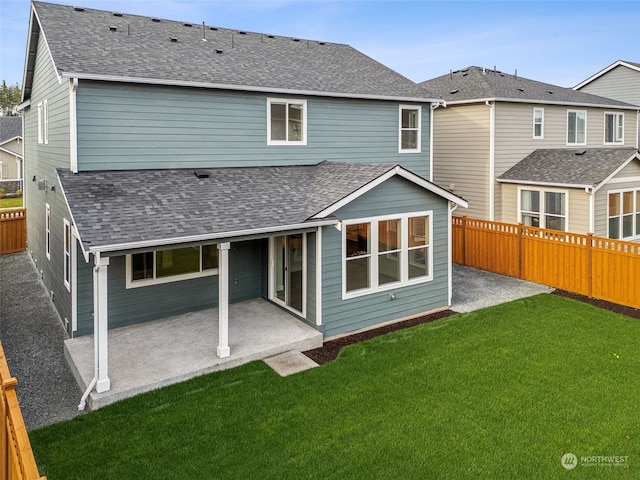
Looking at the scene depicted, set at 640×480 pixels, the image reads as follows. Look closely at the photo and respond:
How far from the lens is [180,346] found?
30.1ft

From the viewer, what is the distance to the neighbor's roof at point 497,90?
1866cm

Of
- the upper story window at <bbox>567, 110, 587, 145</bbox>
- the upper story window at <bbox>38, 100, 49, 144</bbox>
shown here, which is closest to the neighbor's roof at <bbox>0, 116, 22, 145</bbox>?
the upper story window at <bbox>38, 100, 49, 144</bbox>

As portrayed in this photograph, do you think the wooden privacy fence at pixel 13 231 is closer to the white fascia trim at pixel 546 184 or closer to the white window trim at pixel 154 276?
the white window trim at pixel 154 276

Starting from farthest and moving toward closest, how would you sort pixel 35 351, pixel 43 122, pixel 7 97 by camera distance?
pixel 7 97, pixel 43 122, pixel 35 351

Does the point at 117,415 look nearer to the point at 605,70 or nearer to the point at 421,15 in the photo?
the point at 421,15

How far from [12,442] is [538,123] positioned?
67.8 ft

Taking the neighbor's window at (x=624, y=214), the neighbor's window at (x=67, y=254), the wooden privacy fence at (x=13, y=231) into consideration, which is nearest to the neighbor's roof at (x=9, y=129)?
the wooden privacy fence at (x=13, y=231)

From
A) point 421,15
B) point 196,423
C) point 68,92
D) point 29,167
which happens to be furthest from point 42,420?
point 421,15

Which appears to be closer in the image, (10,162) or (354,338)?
(354,338)

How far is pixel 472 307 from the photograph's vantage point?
11.8 m

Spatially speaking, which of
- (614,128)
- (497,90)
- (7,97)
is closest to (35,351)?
(497,90)

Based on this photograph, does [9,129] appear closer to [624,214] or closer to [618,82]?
[624,214]

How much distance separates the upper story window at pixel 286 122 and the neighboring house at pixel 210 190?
37 mm

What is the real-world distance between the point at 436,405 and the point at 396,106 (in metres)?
9.91
